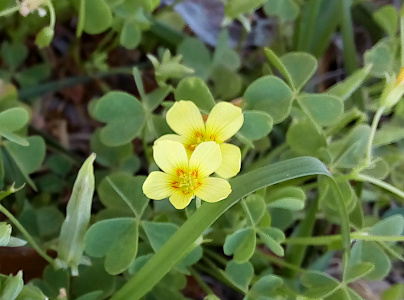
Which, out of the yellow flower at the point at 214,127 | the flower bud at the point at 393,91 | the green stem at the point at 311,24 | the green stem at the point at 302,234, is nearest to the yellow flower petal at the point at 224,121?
the yellow flower at the point at 214,127

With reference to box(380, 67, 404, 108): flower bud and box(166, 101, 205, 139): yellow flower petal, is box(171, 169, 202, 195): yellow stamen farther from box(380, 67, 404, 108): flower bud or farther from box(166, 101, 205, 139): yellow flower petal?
box(380, 67, 404, 108): flower bud

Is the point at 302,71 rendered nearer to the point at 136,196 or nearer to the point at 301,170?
the point at 301,170

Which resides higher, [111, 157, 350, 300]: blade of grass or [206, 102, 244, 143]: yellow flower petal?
[206, 102, 244, 143]: yellow flower petal

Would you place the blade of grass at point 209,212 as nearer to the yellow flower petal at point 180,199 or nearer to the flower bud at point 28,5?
the yellow flower petal at point 180,199

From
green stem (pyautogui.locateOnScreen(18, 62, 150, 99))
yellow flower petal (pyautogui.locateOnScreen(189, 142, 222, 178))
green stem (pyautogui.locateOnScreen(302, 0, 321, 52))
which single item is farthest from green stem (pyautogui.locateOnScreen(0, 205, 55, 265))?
green stem (pyautogui.locateOnScreen(302, 0, 321, 52))

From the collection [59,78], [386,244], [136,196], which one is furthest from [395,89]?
[59,78]

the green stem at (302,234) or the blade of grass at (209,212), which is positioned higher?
the blade of grass at (209,212)

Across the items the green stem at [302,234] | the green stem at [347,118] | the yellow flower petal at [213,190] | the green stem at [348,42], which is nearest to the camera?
the yellow flower petal at [213,190]
